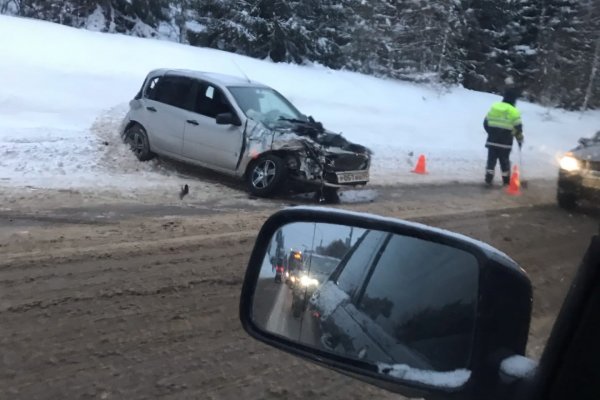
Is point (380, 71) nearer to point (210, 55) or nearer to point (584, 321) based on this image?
point (210, 55)

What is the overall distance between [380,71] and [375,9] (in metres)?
3.02

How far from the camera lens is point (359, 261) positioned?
6.79 ft

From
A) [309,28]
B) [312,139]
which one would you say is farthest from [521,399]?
[309,28]

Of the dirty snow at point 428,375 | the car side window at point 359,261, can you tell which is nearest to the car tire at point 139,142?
the car side window at point 359,261

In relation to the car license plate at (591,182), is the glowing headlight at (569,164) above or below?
above

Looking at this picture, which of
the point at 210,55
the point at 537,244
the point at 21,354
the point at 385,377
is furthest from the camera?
the point at 210,55

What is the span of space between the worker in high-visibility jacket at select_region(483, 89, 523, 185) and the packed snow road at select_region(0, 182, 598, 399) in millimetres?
4229

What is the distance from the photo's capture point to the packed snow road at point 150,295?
377 centimetres

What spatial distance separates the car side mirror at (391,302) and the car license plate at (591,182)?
9118 millimetres

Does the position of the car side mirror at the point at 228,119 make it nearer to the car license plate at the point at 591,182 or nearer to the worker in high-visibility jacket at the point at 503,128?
the car license plate at the point at 591,182

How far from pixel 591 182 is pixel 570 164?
585 mm

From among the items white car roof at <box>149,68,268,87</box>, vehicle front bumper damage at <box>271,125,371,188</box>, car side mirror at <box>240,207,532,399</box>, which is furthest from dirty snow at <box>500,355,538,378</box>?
white car roof at <box>149,68,268,87</box>

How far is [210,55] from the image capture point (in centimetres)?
2217

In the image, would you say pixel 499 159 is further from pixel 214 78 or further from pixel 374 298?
pixel 374 298
